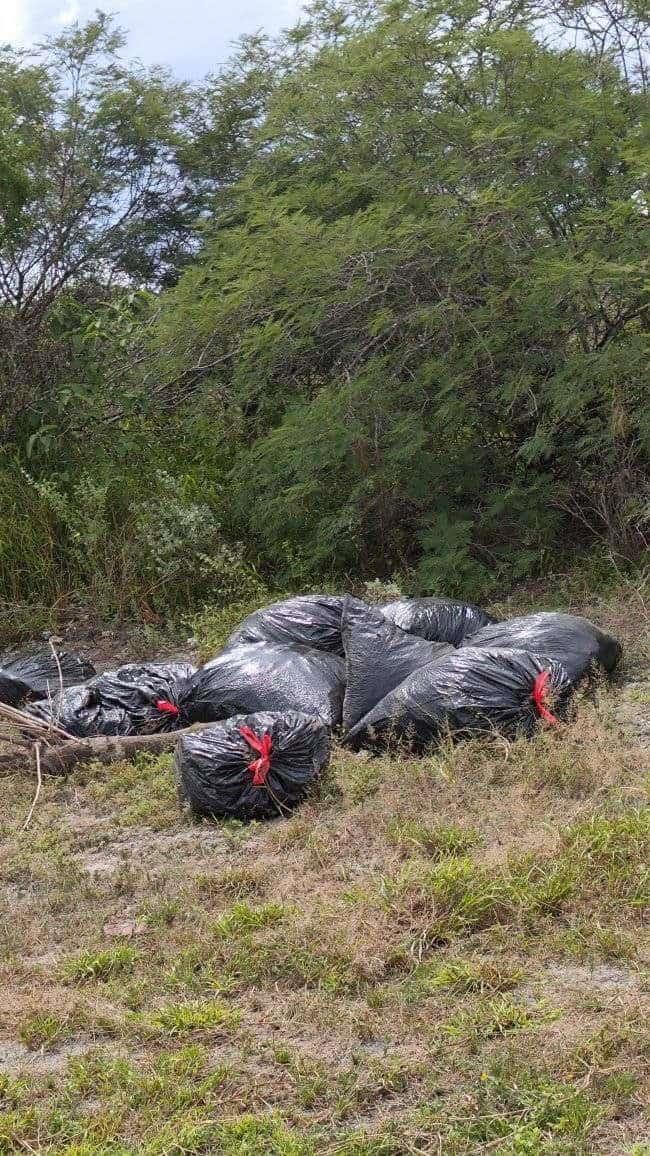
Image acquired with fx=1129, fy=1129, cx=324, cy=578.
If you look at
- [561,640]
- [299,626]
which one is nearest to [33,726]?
[299,626]

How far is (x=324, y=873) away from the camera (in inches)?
132

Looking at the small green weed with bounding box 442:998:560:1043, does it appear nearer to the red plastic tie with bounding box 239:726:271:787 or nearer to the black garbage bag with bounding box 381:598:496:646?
the red plastic tie with bounding box 239:726:271:787

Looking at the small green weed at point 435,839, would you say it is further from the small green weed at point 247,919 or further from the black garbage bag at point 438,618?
the black garbage bag at point 438,618

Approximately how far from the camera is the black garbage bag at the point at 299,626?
5.35 m

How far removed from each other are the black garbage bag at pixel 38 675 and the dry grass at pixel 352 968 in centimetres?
160

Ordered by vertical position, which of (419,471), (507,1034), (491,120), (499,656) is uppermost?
(491,120)

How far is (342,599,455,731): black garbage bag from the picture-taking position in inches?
186

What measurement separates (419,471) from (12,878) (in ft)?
12.6

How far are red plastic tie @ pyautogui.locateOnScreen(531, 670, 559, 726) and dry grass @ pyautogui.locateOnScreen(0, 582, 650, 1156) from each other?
10cm

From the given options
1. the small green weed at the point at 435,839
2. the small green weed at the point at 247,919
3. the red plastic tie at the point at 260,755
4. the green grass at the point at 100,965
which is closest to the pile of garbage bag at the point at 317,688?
the red plastic tie at the point at 260,755

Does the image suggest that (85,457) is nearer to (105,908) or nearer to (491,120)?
(491,120)

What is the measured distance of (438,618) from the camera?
539 centimetres

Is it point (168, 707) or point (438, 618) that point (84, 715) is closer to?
point (168, 707)

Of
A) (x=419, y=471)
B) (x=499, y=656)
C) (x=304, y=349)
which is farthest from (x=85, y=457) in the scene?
(x=499, y=656)
